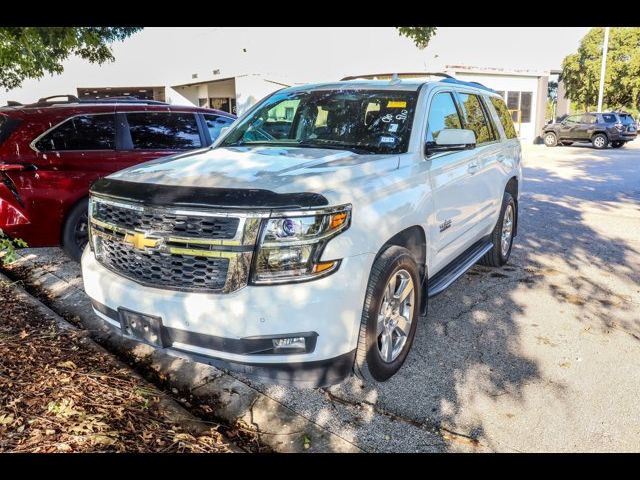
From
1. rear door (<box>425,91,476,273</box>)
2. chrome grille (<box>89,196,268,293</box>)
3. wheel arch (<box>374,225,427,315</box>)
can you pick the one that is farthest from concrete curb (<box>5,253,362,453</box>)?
rear door (<box>425,91,476,273</box>)

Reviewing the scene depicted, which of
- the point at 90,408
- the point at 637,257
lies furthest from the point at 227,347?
the point at 637,257

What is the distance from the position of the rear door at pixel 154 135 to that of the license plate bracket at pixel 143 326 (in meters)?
3.13

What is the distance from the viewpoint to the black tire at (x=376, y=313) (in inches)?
117

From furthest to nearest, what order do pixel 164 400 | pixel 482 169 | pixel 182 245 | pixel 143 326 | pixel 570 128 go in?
pixel 570 128, pixel 482 169, pixel 164 400, pixel 143 326, pixel 182 245

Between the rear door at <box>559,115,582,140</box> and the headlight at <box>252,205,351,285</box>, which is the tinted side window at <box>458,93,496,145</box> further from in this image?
the rear door at <box>559,115,582,140</box>

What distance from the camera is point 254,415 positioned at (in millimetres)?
3156

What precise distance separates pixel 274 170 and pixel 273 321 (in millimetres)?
964

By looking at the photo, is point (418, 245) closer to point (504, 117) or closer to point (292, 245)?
point (292, 245)

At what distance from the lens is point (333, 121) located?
4.18 meters

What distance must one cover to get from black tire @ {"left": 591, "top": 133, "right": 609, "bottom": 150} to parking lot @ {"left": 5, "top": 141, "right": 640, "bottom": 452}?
1930 centimetres

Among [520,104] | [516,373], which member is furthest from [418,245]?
[520,104]

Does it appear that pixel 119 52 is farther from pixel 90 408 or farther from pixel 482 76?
pixel 90 408

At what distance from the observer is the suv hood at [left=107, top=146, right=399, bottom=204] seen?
2.87 m
